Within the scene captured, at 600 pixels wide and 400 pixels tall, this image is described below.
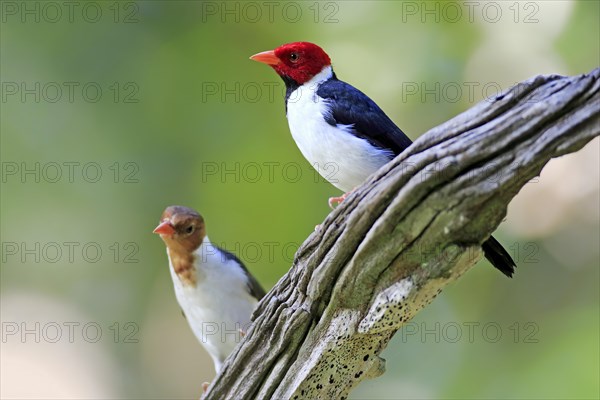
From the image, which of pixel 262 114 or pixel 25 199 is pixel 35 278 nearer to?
pixel 25 199

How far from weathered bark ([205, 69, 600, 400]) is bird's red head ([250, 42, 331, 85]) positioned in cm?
144

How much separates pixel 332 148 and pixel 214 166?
1.77 metres

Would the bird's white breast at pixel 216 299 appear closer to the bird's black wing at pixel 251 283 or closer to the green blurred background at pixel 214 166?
the bird's black wing at pixel 251 283

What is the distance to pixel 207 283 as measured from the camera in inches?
182

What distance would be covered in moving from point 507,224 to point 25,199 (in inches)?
133

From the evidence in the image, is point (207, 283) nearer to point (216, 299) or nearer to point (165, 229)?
point (216, 299)

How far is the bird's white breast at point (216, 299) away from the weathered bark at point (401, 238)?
1.30 meters

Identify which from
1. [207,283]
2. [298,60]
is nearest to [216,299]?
[207,283]

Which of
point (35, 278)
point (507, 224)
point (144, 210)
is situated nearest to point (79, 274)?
point (35, 278)

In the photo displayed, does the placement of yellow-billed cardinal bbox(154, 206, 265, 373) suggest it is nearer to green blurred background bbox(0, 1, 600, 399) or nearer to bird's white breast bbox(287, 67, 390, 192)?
green blurred background bbox(0, 1, 600, 399)

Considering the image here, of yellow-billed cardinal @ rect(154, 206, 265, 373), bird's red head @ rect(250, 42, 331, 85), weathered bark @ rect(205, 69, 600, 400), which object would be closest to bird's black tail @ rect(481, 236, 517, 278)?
weathered bark @ rect(205, 69, 600, 400)

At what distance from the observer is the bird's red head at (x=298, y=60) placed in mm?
4254

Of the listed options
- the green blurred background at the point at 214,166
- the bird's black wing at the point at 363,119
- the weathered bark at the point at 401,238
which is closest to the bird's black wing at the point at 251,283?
the green blurred background at the point at 214,166

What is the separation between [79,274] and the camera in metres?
5.70
